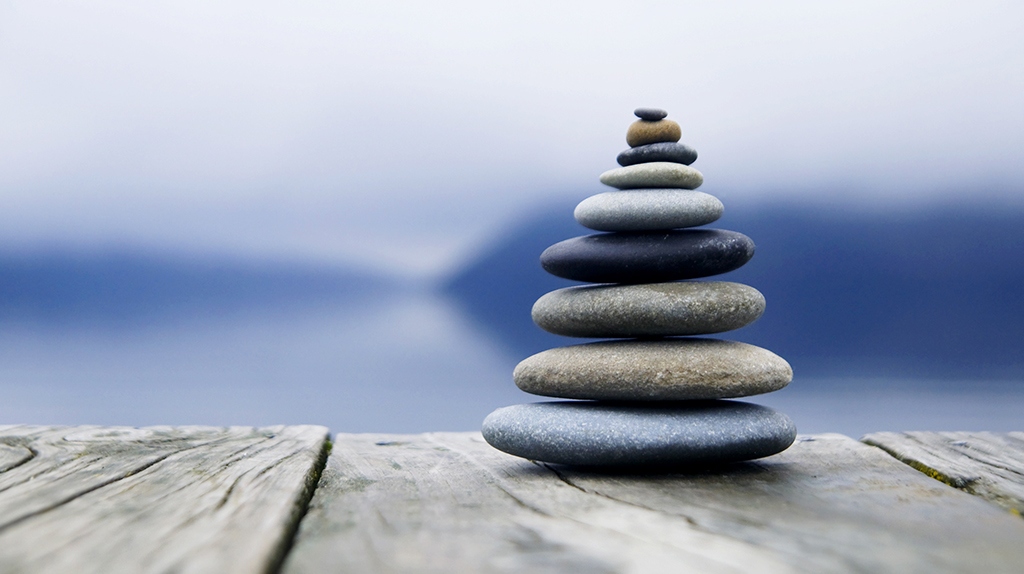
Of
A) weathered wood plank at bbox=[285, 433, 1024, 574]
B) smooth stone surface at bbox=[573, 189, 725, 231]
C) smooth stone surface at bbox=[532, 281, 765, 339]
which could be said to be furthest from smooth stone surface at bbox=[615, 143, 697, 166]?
weathered wood plank at bbox=[285, 433, 1024, 574]

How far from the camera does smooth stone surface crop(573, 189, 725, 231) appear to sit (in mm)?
2287

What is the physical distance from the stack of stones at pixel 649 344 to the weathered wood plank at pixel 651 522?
112mm

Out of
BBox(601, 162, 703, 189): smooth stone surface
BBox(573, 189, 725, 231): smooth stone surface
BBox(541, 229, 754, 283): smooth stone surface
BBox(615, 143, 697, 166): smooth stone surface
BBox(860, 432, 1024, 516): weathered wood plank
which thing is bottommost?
BBox(860, 432, 1024, 516): weathered wood plank

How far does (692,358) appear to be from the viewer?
2.13 meters

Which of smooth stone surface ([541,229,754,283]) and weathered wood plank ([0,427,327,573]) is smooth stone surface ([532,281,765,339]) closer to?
smooth stone surface ([541,229,754,283])

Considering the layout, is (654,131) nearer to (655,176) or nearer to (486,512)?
(655,176)

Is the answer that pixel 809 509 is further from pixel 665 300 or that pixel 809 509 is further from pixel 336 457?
pixel 336 457

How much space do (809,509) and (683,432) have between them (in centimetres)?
53

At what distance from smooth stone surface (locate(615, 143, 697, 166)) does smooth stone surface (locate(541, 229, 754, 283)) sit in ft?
0.96

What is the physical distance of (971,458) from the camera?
224 cm

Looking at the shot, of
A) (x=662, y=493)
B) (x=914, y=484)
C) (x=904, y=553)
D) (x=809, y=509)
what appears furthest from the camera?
(x=914, y=484)

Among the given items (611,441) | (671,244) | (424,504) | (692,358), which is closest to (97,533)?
(424,504)

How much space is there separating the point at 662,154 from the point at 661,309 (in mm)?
623

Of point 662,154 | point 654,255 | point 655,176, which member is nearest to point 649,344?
point 654,255
